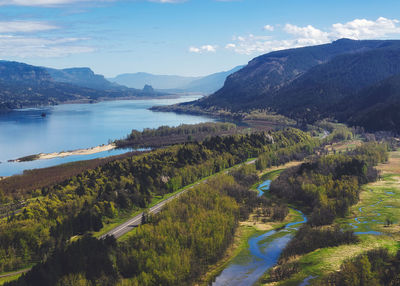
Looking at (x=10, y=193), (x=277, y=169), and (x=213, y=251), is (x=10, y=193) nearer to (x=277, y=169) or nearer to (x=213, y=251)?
(x=213, y=251)

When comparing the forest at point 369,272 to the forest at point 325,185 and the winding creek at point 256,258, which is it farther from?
the forest at point 325,185

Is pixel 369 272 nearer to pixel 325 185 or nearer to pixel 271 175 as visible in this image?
pixel 325 185

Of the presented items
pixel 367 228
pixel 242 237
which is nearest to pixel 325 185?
pixel 367 228

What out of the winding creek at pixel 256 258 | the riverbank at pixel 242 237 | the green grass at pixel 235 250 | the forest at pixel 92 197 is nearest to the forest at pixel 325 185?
the riverbank at pixel 242 237

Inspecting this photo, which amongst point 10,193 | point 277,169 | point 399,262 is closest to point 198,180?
point 277,169

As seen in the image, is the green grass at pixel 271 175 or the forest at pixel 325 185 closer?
the forest at pixel 325 185

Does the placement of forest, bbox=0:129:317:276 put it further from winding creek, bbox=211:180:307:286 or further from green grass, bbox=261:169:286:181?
winding creek, bbox=211:180:307:286

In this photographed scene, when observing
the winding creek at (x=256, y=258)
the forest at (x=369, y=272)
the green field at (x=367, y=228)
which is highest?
the forest at (x=369, y=272)

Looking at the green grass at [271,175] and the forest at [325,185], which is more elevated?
the forest at [325,185]

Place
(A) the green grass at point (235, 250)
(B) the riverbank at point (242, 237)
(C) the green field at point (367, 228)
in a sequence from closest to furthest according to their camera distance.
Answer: (C) the green field at point (367, 228)
(A) the green grass at point (235, 250)
(B) the riverbank at point (242, 237)
